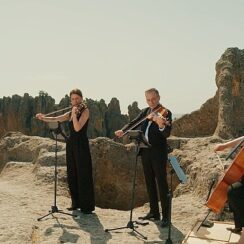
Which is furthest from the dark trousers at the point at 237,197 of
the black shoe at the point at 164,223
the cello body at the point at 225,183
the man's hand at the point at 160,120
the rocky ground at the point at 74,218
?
the black shoe at the point at 164,223

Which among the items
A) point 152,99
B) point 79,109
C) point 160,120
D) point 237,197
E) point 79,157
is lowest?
point 237,197

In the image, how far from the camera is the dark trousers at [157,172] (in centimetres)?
753

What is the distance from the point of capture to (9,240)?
682cm

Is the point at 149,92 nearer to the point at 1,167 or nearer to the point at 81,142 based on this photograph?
the point at 81,142

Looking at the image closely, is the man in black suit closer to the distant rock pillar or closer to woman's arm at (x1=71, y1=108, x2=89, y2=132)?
woman's arm at (x1=71, y1=108, x2=89, y2=132)

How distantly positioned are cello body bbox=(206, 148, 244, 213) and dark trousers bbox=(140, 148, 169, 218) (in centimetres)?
173

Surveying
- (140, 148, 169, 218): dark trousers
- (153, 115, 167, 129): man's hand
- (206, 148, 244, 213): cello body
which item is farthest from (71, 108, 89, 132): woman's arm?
(206, 148, 244, 213): cello body

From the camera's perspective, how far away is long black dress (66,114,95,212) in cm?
830

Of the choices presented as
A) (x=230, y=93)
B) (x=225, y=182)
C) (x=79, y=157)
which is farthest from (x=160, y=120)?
(x=230, y=93)

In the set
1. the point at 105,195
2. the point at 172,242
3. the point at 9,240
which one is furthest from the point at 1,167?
the point at 172,242

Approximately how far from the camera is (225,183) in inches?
229

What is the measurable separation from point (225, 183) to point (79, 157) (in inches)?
131

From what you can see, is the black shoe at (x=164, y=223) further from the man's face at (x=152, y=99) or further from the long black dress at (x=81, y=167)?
the man's face at (x=152, y=99)

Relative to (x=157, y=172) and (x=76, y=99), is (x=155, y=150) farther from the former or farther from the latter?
(x=76, y=99)
